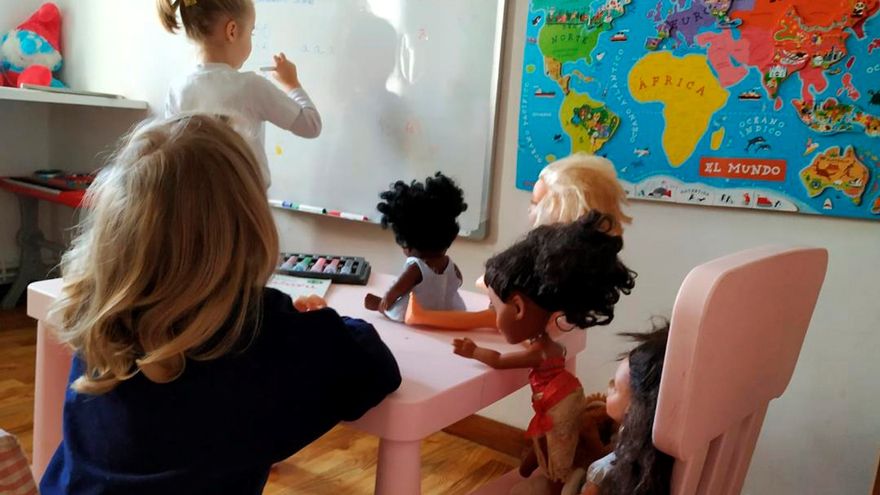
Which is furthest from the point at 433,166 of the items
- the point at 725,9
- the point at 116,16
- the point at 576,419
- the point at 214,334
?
the point at 116,16

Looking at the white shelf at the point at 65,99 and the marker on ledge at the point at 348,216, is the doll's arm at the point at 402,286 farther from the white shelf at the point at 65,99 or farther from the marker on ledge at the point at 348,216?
the white shelf at the point at 65,99

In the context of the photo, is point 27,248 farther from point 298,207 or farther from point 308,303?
point 308,303

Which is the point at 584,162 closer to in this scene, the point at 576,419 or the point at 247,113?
the point at 576,419

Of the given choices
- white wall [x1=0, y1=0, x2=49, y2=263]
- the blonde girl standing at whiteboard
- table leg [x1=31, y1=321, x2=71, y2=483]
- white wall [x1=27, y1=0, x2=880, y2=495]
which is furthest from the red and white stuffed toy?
table leg [x1=31, y1=321, x2=71, y2=483]

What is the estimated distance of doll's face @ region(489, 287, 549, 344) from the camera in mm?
872

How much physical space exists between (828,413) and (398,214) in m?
1.01

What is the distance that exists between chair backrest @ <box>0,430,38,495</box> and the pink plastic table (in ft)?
1.02

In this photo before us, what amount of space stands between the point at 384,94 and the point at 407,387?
1335mm

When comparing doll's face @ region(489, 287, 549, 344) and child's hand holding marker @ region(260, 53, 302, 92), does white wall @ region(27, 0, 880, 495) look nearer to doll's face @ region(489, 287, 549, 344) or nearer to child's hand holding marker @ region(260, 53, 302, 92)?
child's hand holding marker @ region(260, 53, 302, 92)

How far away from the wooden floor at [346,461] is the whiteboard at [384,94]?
605mm

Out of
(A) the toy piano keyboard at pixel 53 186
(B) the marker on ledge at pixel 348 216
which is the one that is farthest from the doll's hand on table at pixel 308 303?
(A) the toy piano keyboard at pixel 53 186

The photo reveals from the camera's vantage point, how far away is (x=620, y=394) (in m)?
0.84

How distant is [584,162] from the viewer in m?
1.15

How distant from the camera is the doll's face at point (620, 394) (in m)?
0.83
